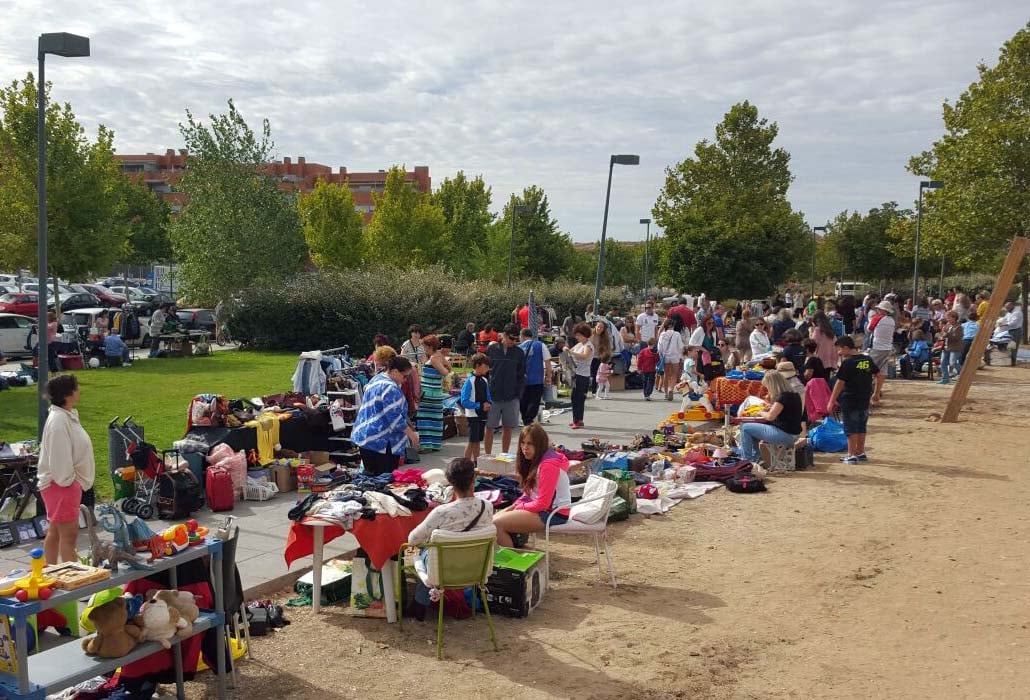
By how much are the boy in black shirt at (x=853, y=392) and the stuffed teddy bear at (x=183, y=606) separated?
31.3 ft

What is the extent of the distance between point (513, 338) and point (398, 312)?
16889mm

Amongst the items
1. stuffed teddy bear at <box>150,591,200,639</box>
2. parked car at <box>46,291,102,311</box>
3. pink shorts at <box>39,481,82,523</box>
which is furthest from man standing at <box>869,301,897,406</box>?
parked car at <box>46,291,102,311</box>

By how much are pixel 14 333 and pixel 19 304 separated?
34.0ft

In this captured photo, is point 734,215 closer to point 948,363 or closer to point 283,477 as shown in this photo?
point 948,363

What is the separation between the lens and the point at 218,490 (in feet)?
31.4

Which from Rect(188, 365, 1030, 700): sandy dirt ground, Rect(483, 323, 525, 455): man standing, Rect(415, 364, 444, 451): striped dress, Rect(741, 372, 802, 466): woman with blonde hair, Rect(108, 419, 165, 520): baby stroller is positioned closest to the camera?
Rect(188, 365, 1030, 700): sandy dirt ground

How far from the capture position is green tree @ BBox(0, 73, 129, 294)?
26.7m

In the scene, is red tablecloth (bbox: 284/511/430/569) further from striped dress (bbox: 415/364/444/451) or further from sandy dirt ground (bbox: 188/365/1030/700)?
striped dress (bbox: 415/364/444/451)

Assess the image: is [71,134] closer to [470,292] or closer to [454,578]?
[470,292]

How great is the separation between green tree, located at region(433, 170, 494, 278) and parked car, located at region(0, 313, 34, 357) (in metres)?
27.7

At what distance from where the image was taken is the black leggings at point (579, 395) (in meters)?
14.7

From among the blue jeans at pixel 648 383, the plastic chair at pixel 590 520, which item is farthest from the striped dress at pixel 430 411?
the blue jeans at pixel 648 383

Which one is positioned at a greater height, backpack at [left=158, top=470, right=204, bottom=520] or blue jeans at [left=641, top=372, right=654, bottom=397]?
blue jeans at [left=641, top=372, right=654, bottom=397]

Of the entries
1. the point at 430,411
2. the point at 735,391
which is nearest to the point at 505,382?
the point at 430,411
